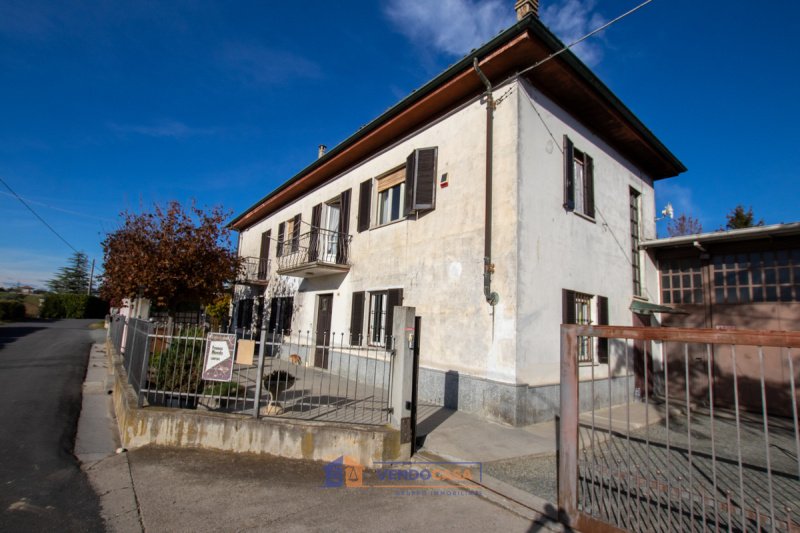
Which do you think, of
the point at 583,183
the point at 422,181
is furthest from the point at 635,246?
the point at 422,181

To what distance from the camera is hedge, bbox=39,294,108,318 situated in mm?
37659

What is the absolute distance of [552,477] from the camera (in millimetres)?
4469

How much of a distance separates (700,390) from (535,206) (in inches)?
247

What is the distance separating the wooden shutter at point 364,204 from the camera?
11.1 metres

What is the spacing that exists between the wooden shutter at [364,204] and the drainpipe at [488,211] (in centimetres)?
425

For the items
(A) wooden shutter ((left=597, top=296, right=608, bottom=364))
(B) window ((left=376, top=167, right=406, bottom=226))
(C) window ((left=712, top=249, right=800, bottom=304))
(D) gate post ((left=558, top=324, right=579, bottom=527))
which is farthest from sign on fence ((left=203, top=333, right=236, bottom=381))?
(C) window ((left=712, top=249, right=800, bottom=304))

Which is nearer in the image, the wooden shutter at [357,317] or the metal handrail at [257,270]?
the wooden shutter at [357,317]

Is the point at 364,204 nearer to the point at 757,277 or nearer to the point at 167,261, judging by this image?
the point at 167,261

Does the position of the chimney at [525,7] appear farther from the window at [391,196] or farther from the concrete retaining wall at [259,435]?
the concrete retaining wall at [259,435]

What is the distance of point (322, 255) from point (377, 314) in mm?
3179

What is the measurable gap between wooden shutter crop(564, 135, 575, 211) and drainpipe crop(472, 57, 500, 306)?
186 cm

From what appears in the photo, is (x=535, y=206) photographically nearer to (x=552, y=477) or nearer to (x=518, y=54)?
(x=518, y=54)

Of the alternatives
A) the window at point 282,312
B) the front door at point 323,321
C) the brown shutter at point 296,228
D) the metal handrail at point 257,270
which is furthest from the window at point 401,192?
the metal handrail at point 257,270

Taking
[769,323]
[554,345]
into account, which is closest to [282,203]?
[554,345]
